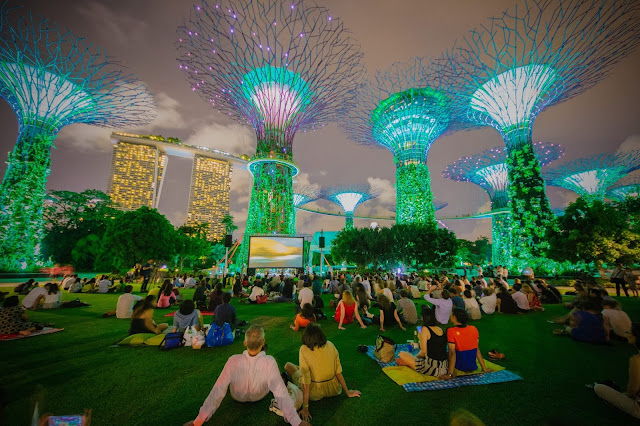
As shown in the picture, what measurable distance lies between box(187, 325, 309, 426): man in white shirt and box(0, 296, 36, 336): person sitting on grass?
288 inches

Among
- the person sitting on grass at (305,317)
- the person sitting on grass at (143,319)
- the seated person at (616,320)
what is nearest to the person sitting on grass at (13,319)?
the person sitting on grass at (143,319)

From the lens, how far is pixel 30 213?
26172 millimetres

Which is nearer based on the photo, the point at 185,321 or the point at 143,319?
the point at 185,321

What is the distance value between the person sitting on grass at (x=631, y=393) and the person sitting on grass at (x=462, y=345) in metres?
1.65

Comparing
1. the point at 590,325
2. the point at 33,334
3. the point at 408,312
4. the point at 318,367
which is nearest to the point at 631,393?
the point at 590,325

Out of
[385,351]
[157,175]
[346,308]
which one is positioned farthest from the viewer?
[157,175]

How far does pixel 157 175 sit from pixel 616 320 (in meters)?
110

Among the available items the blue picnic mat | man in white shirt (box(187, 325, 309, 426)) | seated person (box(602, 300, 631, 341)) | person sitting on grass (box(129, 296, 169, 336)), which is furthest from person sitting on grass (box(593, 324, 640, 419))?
person sitting on grass (box(129, 296, 169, 336))

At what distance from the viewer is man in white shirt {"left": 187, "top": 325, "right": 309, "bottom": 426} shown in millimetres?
3223

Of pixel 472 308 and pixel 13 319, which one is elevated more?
pixel 472 308

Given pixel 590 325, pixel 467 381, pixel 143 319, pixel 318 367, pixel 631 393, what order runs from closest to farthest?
1. pixel 631 393
2. pixel 318 367
3. pixel 467 381
4. pixel 590 325
5. pixel 143 319

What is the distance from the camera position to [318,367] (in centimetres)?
407

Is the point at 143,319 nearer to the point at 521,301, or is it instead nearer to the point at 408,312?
the point at 408,312

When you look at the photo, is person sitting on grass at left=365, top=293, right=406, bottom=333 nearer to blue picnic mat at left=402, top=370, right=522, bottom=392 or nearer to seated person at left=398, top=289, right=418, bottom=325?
seated person at left=398, top=289, right=418, bottom=325
